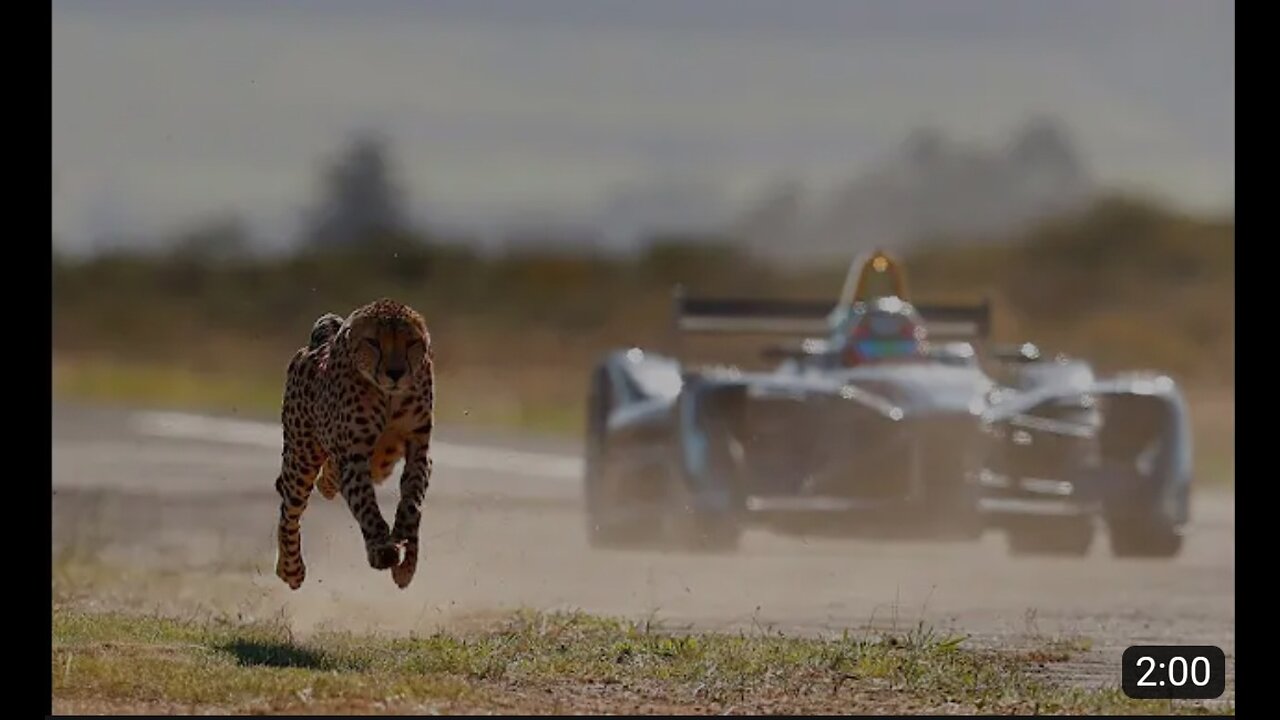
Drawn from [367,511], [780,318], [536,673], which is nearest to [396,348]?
[367,511]

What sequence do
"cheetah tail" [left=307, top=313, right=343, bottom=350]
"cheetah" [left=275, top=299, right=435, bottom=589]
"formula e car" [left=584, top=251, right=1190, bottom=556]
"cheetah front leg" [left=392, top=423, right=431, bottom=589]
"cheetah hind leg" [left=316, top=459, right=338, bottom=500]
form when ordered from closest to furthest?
"cheetah front leg" [left=392, top=423, right=431, bottom=589] < "cheetah" [left=275, top=299, right=435, bottom=589] < "cheetah tail" [left=307, top=313, right=343, bottom=350] < "cheetah hind leg" [left=316, top=459, right=338, bottom=500] < "formula e car" [left=584, top=251, right=1190, bottom=556]

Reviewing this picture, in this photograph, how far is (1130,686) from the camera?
14008 mm

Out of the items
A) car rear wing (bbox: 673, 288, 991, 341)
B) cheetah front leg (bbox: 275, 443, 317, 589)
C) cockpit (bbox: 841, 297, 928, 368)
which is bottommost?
cheetah front leg (bbox: 275, 443, 317, 589)

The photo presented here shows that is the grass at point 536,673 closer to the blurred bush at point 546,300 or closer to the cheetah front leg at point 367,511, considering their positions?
the cheetah front leg at point 367,511

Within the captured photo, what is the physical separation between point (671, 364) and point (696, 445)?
217 cm

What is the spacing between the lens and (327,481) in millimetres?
14953

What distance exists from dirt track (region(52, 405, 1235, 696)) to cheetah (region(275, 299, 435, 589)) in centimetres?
222

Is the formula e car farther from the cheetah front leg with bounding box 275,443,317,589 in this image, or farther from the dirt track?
the cheetah front leg with bounding box 275,443,317,589

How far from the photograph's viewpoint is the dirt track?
57.0 feet

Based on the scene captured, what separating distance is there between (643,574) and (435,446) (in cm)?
1648

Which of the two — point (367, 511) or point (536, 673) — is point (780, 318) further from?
point (367, 511)
